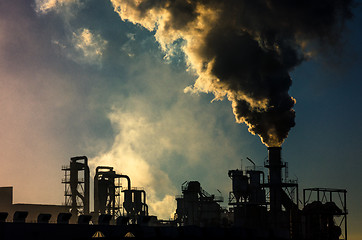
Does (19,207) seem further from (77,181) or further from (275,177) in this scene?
(275,177)

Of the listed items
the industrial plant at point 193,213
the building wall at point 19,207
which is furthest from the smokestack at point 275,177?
the building wall at point 19,207

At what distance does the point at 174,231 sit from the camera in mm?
61688

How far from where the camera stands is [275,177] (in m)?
79.7

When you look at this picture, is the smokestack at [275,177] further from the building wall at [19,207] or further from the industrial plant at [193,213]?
the building wall at [19,207]

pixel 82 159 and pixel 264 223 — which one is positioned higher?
pixel 82 159

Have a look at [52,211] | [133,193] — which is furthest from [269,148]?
[52,211]

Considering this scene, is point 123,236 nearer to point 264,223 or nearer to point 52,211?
point 264,223

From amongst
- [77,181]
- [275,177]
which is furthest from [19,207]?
[275,177]

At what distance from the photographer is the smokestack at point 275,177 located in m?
79.2

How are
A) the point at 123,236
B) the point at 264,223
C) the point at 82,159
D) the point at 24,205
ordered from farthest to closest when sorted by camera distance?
the point at 24,205, the point at 82,159, the point at 264,223, the point at 123,236

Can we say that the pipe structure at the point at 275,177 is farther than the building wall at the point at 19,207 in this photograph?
No

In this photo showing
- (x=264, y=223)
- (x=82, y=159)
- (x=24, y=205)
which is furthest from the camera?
(x=24, y=205)

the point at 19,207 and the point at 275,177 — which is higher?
the point at 275,177

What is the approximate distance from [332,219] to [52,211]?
49.9 m
